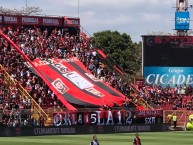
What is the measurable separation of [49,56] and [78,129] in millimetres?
16495

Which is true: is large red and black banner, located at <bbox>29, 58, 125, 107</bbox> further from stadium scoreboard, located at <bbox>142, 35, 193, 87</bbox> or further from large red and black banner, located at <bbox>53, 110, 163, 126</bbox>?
stadium scoreboard, located at <bbox>142, 35, 193, 87</bbox>

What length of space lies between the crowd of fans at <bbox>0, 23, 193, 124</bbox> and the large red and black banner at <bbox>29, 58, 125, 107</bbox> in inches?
38.6

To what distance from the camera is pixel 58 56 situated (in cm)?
6962

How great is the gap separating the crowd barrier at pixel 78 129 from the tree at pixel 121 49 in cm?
5470

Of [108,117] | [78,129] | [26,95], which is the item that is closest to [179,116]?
[108,117]

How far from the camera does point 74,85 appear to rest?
66.2 meters

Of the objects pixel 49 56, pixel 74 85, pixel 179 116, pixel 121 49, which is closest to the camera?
pixel 179 116

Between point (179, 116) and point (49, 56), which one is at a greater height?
point (49, 56)

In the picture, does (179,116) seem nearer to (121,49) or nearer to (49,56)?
(49,56)

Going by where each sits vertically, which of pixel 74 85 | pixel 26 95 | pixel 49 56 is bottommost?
pixel 26 95

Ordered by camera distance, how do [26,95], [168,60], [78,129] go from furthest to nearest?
[168,60] → [26,95] → [78,129]

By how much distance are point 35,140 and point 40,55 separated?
2313 centimetres

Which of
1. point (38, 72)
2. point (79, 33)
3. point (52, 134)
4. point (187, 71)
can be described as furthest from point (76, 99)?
point (187, 71)

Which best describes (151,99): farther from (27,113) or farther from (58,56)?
(27,113)
